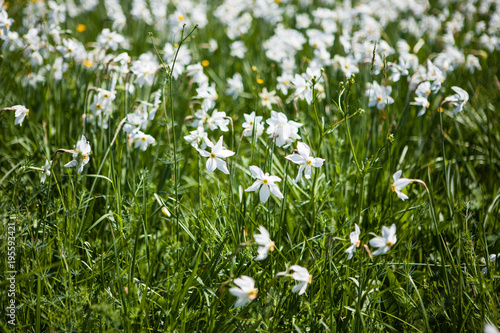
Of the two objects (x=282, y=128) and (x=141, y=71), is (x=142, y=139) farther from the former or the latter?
(x=282, y=128)

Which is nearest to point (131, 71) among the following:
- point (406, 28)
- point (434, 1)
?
point (406, 28)

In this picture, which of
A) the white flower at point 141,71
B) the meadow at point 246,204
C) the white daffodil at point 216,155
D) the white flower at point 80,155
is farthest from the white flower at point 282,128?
the white flower at point 141,71

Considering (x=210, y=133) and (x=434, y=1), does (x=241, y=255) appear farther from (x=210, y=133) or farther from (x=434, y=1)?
(x=434, y=1)

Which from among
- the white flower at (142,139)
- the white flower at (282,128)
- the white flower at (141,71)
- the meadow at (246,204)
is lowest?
the meadow at (246,204)

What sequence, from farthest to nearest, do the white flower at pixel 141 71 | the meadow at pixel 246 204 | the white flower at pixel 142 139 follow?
the white flower at pixel 141 71 → the white flower at pixel 142 139 → the meadow at pixel 246 204

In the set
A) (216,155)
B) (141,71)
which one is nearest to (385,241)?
(216,155)

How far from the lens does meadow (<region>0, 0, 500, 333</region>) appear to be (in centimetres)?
178

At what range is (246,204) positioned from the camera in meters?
2.60

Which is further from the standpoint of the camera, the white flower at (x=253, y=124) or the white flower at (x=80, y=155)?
the white flower at (x=253, y=124)

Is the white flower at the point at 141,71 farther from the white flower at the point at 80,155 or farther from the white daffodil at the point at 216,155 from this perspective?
the white daffodil at the point at 216,155

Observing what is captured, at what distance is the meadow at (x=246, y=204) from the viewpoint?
5.84ft

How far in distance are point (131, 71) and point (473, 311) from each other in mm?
2594

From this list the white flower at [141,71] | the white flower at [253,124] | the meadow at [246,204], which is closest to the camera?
the meadow at [246,204]

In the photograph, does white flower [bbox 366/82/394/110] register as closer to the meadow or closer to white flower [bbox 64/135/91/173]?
the meadow
